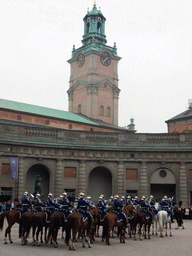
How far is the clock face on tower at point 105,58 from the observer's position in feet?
308

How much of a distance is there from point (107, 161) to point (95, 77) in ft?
159

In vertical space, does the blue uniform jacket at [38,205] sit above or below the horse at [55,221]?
above

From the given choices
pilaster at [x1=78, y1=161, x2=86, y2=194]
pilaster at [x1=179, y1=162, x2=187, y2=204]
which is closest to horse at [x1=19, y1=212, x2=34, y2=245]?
pilaster at [x1=78, y1=161, x2=86, y2=194]

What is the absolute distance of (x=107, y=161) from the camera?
45250mm

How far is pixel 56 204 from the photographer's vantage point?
1936 cm

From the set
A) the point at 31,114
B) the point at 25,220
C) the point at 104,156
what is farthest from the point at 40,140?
the point at 25,220

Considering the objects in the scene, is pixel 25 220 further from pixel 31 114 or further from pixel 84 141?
pixel 31 114

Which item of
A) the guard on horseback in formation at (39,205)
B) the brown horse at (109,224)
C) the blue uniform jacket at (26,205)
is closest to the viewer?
the brown horse at (109,224)

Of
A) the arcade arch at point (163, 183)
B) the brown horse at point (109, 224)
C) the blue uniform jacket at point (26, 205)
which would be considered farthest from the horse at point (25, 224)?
the arcade arch at point (163, 183)

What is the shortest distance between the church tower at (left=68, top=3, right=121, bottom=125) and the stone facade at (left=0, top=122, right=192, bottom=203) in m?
42.6

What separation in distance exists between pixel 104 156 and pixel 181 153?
32.0 ft

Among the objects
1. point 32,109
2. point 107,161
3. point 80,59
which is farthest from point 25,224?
point 80,59

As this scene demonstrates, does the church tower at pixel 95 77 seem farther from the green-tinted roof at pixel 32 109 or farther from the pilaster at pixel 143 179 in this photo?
the pilaster at pixel 143 179

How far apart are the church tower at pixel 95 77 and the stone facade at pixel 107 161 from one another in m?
42.6
